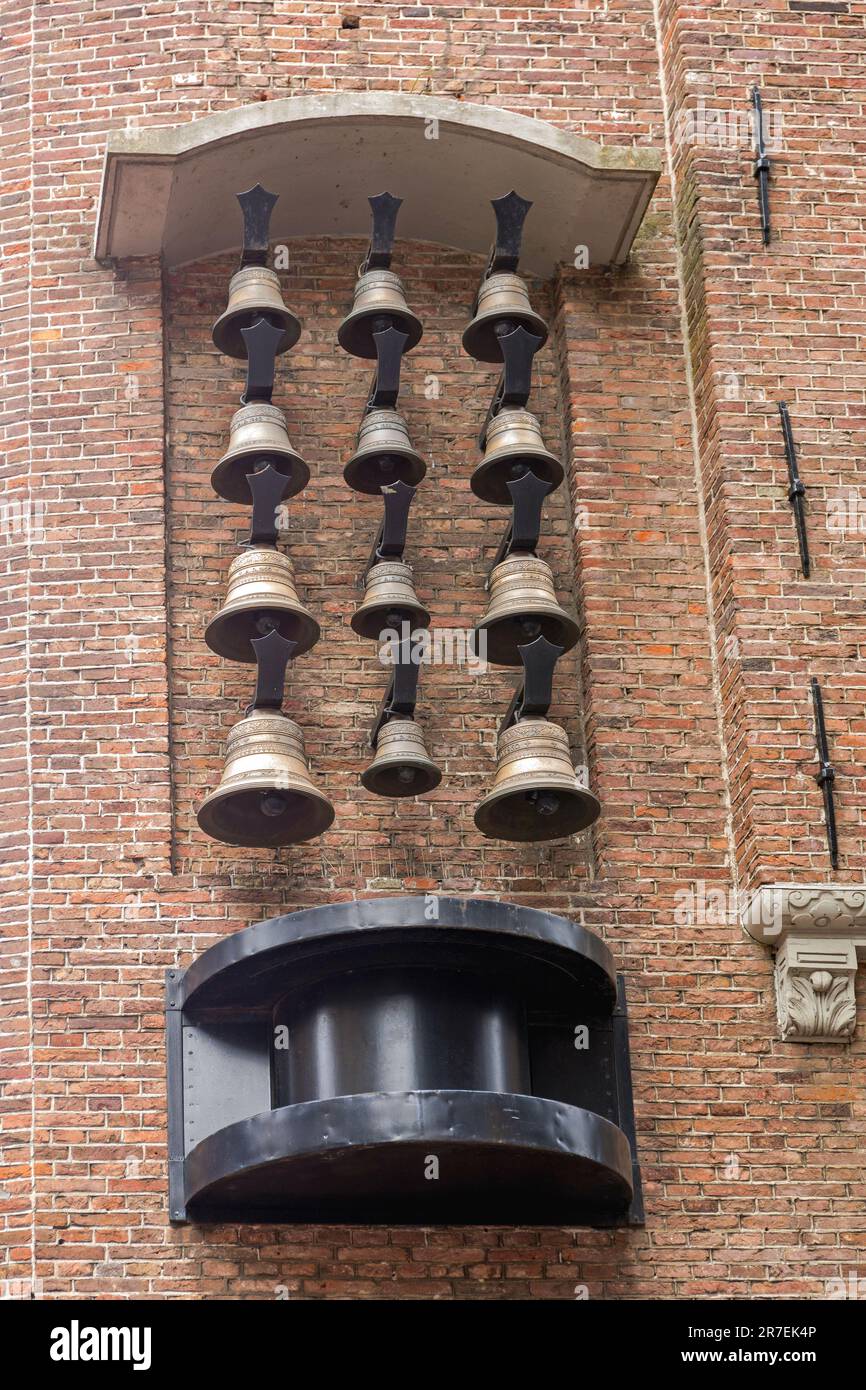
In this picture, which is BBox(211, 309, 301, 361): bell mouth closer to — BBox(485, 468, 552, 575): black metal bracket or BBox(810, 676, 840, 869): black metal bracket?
BBox(485, 468, 552, 575): black metal bracket

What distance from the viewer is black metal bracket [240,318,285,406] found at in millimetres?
11812

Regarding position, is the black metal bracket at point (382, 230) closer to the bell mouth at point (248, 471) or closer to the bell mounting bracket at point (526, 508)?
the bell mouth at point (248, 471)

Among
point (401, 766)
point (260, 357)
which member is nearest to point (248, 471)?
point (260, 357)

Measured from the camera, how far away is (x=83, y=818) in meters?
11.4

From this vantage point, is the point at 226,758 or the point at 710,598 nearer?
the point at 226,758

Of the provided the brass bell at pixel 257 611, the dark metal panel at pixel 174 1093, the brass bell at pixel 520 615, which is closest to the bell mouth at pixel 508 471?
the brass bell at pixel 520 615

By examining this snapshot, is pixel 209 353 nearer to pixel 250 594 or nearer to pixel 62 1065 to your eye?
pixel 250 594

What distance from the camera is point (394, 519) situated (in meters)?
11.8

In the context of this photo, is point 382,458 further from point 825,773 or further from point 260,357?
point 825,773

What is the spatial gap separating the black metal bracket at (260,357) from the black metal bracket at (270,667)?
122 cm

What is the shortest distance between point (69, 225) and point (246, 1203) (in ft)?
15.6
